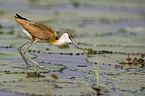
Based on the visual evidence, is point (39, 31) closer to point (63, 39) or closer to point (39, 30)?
point (39, 30)

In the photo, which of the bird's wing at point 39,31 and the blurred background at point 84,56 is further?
the bird's wing at point 39,31

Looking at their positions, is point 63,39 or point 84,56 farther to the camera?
point 84,56

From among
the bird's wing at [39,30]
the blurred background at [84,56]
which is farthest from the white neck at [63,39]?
the blurred background at [84,56]

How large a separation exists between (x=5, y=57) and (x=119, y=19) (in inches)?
425

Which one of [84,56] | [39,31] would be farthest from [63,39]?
[84,56]

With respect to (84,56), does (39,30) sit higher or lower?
higher

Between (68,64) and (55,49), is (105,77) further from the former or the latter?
(55,49)

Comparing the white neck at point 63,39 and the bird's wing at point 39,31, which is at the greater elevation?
the bird's wing at point 39,31

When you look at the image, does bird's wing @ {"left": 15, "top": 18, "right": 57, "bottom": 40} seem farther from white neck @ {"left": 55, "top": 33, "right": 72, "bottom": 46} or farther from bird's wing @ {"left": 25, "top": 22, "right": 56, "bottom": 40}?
white neck @ {"left": 55, "top": 33, "right": 72, "bottom": 46}

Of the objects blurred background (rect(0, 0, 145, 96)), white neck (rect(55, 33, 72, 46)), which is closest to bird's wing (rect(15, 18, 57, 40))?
white neck (rect(55, 33, 72, 46))

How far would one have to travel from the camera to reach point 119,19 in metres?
18.0

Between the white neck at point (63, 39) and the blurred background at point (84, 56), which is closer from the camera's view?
the blurred background at point (84, 56)

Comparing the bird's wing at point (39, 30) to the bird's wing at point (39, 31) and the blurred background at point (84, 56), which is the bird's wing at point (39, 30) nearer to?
the bird's wing at point (39, 31)

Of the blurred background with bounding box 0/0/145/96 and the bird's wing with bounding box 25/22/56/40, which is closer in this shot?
the blurred background with bounding box 0/0/145/96
